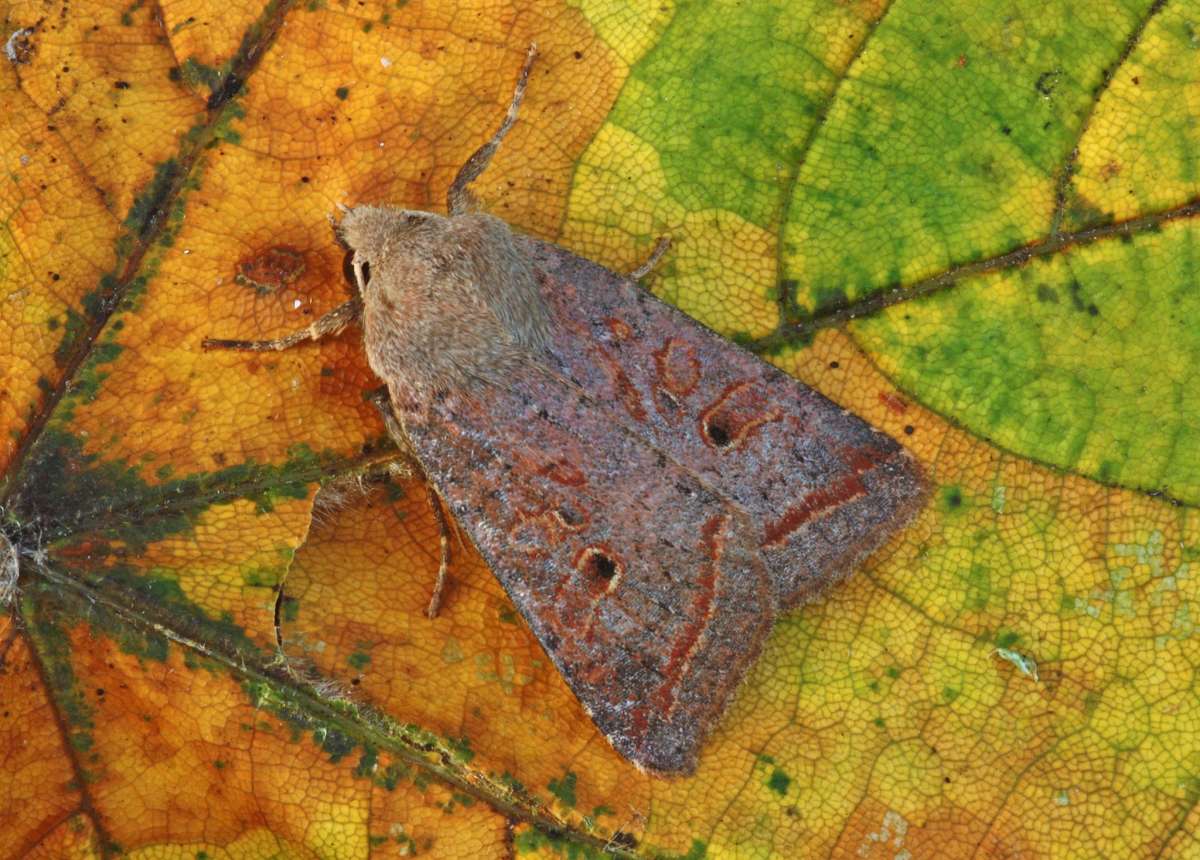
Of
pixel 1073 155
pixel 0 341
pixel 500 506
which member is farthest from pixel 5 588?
pixel 1073 155

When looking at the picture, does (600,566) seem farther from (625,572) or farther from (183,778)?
(183,778)

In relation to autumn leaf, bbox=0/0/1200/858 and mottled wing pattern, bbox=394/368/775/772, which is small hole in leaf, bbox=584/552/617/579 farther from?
autumn leaf, bbox=0/0/1200/858

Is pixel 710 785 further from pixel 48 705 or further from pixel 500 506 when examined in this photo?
pixel 48 705

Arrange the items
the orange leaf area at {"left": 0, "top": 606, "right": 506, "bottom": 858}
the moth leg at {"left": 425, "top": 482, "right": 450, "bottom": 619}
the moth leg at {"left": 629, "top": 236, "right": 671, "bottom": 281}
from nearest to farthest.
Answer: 1. the orange leaf area at {"left": 0, "top": 606, "right": 506, "bottom": 858}
2. the moth leg at {"left": 425, "top": 482, "right": 450, "bottom": 619}
3. the moth leg at {"left": 629, "top": 236, "right": 671, "bottom": 281}

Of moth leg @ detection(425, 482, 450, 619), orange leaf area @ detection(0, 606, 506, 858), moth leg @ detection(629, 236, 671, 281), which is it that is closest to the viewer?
orange leaf area @ detection(0, 606, 506, 858)

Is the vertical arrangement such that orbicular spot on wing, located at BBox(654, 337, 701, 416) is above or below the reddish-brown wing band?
above

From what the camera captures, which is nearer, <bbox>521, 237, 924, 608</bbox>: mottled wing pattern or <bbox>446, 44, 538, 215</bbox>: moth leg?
<bbox>521, 237, 924, 608</bbox>: mottled wing pattern

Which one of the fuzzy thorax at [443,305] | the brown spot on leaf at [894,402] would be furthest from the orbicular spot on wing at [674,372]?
the brown spot on leaf at [894,402]

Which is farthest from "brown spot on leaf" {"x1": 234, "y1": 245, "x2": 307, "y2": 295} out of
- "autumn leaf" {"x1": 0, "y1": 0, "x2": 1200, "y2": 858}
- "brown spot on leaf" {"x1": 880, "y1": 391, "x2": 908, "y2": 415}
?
"brown spot on leaf" {"x1": 880, "y1": 391, "x2": 908, "y2": 415}
